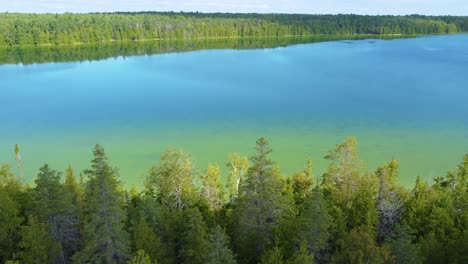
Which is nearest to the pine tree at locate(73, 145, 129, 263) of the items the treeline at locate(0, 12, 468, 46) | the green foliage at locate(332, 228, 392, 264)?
the green foliage at locate(332, 228, 392, 264)

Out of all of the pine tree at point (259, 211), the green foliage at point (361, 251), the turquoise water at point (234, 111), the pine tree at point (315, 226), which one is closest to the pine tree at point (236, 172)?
the pine tree at point (259, 211)

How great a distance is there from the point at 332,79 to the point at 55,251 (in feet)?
240

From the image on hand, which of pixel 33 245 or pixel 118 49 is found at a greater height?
pixel 118 49

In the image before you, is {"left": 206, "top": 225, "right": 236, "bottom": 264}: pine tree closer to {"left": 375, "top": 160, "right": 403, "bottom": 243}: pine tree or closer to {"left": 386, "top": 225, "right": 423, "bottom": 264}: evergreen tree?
{"left": 386, "top": 225, "right": 423, "bottom": 264}: evergreen tree

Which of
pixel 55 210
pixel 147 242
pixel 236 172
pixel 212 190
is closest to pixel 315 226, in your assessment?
pixel 147 242

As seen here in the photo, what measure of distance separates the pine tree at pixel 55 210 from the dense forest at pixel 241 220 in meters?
0.05

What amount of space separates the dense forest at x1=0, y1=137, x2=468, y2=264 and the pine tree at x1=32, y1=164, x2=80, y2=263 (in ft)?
0.16

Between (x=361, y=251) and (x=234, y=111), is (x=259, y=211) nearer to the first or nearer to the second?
(x=361, y=251)

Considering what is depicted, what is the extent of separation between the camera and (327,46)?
488 feet

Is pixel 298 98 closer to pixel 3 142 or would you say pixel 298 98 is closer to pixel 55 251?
pixel 3 142

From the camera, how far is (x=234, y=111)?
6141cm

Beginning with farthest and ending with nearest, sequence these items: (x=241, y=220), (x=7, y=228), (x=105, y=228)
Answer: (x=241, y=220) < (x=7, y=228) < (x=105, y=228)

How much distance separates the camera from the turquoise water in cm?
4428

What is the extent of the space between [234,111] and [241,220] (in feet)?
131
